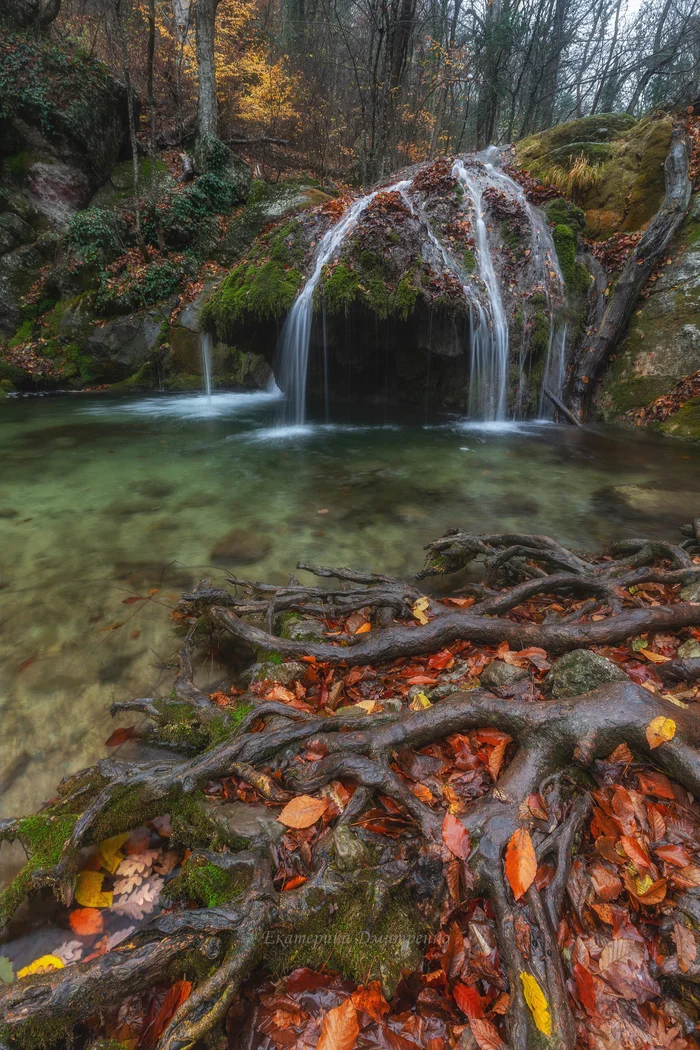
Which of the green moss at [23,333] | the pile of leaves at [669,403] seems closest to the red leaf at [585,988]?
the pile of leaves at [669,403]

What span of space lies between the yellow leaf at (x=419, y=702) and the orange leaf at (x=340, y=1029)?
1038 millimetres

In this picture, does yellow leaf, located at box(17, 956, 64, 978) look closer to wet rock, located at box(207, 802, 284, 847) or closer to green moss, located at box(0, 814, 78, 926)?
green moss, located at box(0, 814, 78, 926)

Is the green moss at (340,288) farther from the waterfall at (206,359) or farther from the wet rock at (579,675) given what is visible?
the wet rock at (579,675)

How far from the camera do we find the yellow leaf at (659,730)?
161 cm

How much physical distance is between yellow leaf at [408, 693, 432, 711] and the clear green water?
1336mm

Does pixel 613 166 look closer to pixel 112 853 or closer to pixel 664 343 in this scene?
pixel 664 343

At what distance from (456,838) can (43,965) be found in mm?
1459

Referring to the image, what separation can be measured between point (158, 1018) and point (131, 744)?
1.22 m

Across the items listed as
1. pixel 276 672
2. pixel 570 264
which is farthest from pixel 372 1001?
pixel 570 264

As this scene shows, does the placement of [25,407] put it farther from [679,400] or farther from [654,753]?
[679,400]

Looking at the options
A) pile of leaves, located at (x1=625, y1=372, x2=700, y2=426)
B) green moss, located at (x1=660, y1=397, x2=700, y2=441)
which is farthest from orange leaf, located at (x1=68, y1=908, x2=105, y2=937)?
pile of leaves, located at (x1=625, y1=372, x2=700, y2=426)

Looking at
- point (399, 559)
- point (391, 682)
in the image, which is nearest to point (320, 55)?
point (399, 559)

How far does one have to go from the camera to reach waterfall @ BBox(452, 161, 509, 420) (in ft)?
29.1

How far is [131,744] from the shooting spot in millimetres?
2391
